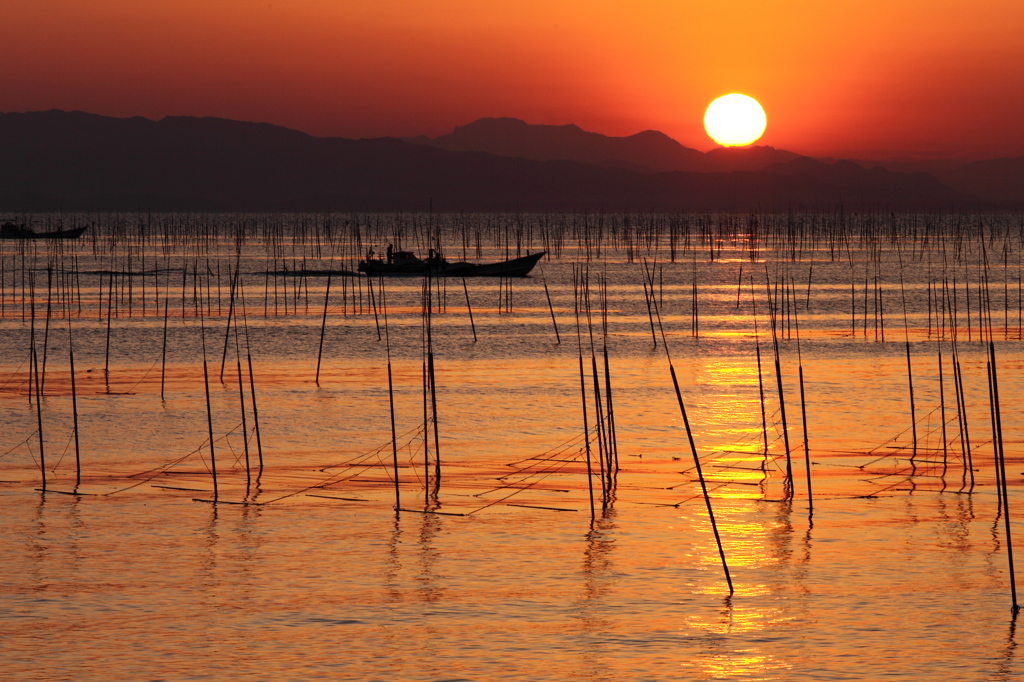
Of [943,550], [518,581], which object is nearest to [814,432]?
[943,550]

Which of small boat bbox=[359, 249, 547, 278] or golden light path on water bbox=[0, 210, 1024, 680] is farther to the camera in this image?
small boat bbox=[359, 249, 547, 278]

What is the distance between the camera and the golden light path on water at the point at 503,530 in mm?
6516

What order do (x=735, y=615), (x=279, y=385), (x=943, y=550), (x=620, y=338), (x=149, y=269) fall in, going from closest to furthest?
(x=735, y=615) < (x=943, y=550) < (x=279, y=385) < (x=620, y=338) < (x=149, y=269)

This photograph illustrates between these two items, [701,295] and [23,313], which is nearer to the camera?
[23,313]

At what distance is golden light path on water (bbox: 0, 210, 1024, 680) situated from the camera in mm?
6516

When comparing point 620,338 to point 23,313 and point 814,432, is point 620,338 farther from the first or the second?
point 23,313

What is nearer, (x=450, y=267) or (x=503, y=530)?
(x=503, y=530)

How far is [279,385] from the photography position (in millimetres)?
16984

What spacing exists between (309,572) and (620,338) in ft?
52.2

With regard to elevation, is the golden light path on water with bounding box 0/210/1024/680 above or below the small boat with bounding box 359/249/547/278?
below

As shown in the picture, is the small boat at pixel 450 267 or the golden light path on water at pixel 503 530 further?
the small boat at pixel 450 267

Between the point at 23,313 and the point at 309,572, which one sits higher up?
the point at 23,313

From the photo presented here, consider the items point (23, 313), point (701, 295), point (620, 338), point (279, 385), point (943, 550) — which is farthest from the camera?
point (701, 295)

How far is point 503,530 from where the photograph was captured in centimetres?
895
